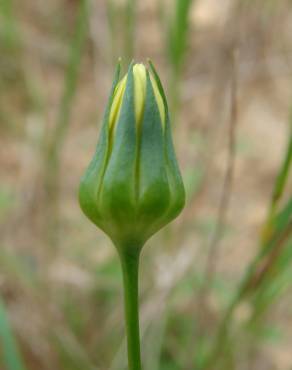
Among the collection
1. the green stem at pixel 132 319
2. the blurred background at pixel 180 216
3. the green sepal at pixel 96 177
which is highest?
the green sepal at pixel 96 177

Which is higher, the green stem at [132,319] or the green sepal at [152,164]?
the green sepal at [152,164]

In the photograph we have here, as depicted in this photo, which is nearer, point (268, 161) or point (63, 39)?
point (268, 161)

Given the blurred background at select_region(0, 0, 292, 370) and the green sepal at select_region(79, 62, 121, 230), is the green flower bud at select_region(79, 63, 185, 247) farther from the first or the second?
the blurred background at select_region(0, 0, 292, 370)

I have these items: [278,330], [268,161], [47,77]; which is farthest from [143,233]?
[47,77]

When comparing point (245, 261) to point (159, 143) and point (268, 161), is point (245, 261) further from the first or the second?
point (159, 143)

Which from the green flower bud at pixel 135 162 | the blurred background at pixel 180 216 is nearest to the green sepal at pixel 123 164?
the green flower bud at pixel 135 162

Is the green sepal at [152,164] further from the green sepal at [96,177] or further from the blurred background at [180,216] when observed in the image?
the blurred background at [180,216]

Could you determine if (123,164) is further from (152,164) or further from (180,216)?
(180,216)
